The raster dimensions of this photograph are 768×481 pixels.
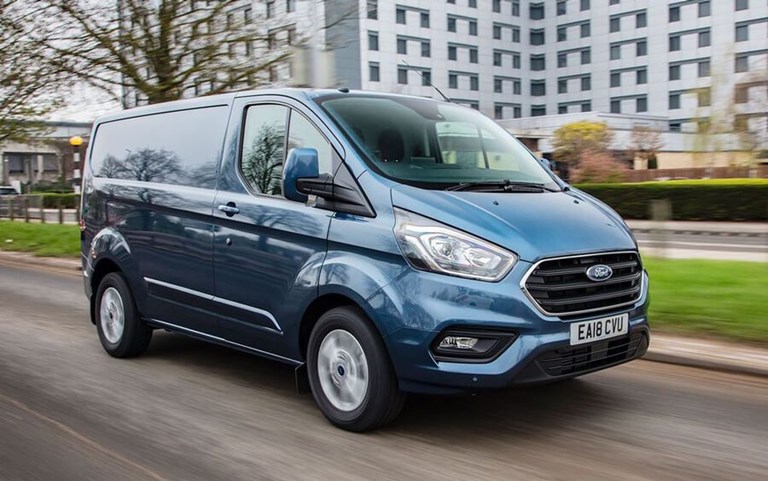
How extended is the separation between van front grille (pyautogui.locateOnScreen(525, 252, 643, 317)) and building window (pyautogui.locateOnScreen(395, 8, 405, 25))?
70.9 meters

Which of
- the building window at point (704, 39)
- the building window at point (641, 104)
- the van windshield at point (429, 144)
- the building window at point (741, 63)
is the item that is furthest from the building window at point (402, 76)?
the van windshield at point (429, 144)

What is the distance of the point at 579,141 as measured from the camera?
1711 inches

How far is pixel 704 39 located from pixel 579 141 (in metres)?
35.7

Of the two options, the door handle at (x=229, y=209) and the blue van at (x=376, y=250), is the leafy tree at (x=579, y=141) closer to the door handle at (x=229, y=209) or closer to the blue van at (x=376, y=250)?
the blue van at (x=376, y=250)

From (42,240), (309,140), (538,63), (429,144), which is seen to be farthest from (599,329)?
(538,63)

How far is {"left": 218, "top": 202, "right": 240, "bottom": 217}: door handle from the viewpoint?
4949mm

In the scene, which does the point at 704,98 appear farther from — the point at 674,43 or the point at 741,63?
the point at 674,43

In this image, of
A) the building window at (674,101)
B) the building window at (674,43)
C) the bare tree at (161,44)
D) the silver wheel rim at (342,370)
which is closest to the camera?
the silver wheel rim at (342,370)

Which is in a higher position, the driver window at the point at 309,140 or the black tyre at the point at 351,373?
the driver window at the point at 309,140

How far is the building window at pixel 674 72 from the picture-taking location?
7319cm

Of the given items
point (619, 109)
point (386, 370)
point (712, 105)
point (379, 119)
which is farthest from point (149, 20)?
point (619, 109)

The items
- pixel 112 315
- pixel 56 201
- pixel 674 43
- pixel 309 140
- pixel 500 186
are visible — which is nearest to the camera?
pixel 500 186

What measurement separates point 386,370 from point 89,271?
358 centimetres

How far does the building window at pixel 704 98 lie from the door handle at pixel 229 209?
133 ft
